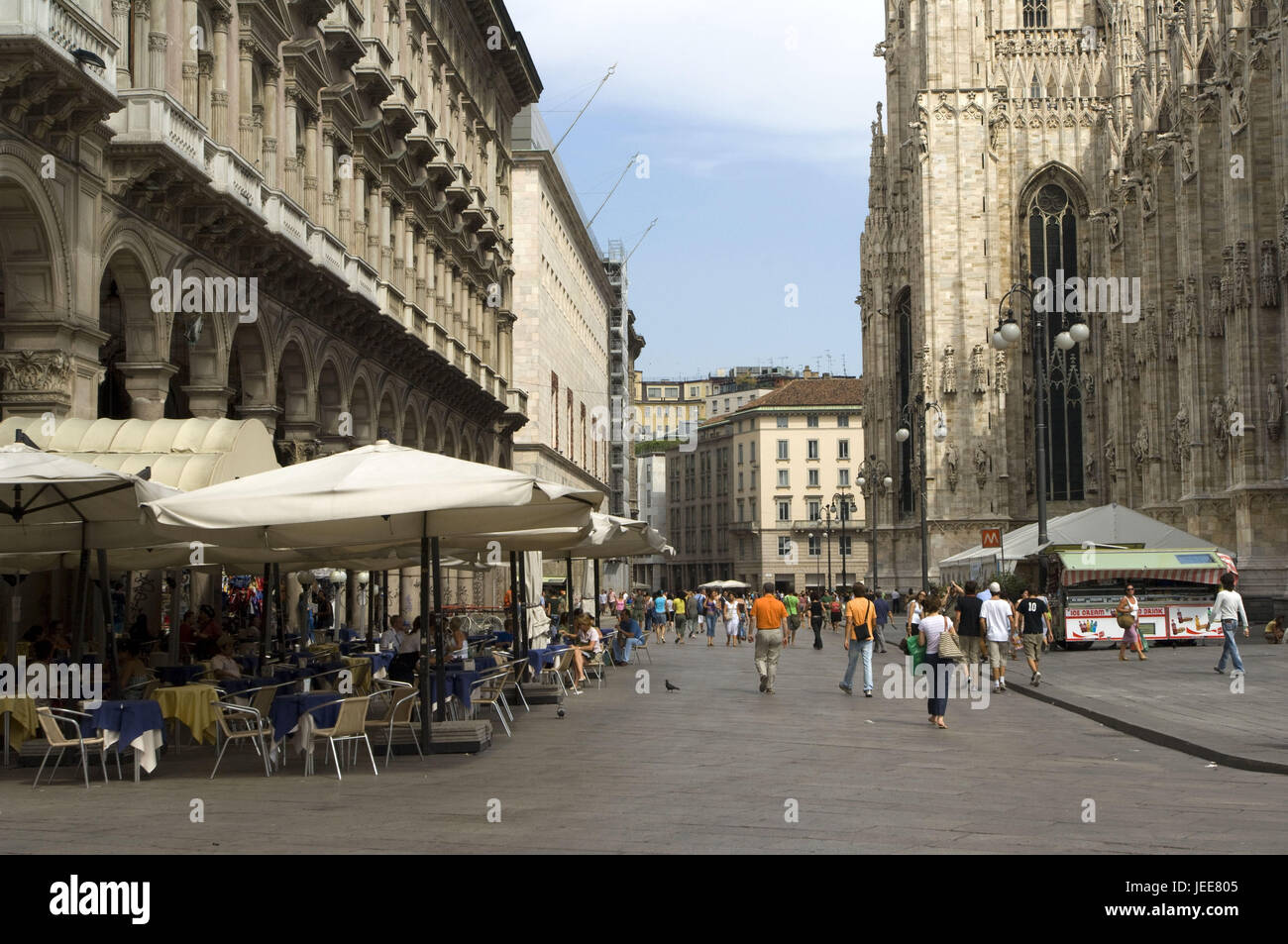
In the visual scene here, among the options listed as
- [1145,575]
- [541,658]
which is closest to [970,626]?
[541,658]

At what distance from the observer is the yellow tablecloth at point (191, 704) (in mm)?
15406

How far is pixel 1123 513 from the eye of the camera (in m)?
40.4

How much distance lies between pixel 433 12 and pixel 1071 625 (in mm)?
26151

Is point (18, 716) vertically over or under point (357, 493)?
under

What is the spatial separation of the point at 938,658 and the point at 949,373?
52510 millimetres

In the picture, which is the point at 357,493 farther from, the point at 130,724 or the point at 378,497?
the point at 130,724

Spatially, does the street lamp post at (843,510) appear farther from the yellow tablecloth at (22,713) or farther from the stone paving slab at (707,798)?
the yellow tablecloth at (22,713)

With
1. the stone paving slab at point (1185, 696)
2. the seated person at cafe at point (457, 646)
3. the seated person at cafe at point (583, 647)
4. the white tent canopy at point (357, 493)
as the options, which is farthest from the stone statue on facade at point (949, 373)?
the white tent canopy at point (357, 493)

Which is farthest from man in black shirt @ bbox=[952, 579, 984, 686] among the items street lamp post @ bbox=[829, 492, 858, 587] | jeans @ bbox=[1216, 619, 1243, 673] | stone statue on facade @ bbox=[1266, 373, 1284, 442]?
street lamp post @ bbox=[829, 492, 858, 587]

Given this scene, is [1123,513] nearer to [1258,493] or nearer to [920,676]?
[1258,493]

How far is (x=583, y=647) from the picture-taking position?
94.0ft

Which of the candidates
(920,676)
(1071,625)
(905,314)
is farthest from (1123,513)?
(905,314)
